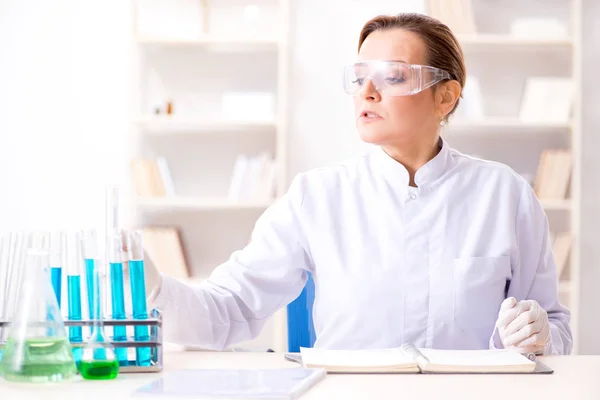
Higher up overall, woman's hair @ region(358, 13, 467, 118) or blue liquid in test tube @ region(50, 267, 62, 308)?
woman's hair @ region(358, 13, 467, 118)

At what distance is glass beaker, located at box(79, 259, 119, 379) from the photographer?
121 centimetres

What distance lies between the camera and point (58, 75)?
4.34m

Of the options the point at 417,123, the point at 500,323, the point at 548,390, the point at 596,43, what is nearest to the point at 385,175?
the point at 417,123

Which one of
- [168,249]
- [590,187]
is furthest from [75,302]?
[590,187]

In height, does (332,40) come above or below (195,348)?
above

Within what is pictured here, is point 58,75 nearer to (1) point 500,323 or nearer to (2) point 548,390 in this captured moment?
(1) point 500,323

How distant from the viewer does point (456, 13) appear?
13.2ft

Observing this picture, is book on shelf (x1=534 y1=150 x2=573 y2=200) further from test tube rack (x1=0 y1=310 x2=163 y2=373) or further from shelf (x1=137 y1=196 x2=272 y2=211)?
test tube rack (x1=0 y1=310 x2=163 y2=373)

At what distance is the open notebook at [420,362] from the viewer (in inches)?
51.2

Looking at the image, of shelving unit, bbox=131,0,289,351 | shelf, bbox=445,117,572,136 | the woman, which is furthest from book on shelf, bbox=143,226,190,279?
the woman

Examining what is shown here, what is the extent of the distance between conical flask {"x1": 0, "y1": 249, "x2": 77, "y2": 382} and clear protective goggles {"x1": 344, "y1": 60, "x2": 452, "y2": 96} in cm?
94

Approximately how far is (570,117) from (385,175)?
2.41 meters

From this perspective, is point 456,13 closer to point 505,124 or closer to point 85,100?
point 505,124

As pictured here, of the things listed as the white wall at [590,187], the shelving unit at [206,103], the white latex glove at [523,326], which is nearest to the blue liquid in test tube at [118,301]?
the white latex glove at [523,326]
